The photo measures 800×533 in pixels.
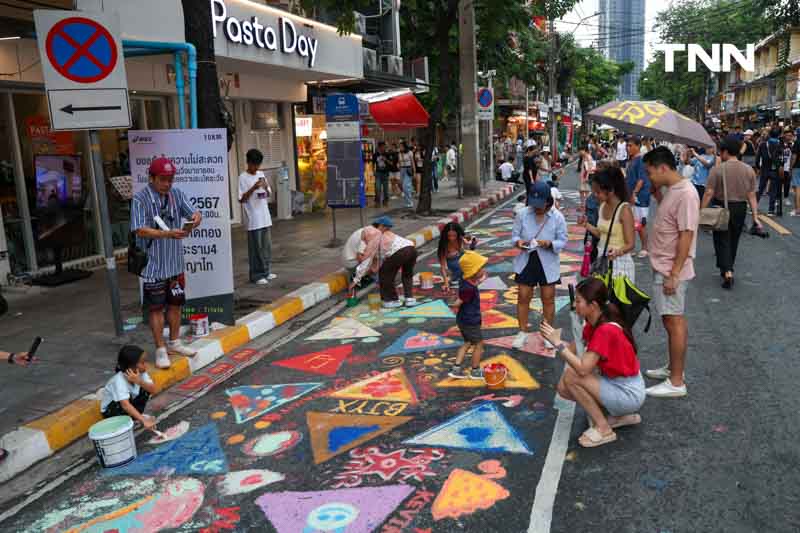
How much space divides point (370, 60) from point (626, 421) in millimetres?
14704

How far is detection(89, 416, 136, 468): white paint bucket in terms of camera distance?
4.05 m

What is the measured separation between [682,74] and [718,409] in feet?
213

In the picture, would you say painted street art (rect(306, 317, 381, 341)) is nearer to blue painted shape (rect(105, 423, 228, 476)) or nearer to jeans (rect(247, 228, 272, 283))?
jeans (rect(247, 228, 272, 283))

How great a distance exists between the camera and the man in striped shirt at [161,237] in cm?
548

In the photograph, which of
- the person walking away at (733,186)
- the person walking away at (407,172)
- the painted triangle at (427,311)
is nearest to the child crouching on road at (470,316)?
the painted triangle at (427,311)

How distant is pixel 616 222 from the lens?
539cm

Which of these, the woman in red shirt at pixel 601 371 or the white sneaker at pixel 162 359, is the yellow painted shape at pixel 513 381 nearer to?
the woman in red shirt at pixel 601 371

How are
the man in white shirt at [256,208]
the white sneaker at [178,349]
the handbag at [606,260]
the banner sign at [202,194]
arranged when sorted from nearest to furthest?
the handbag at [606,260], the white sneaker at [178,349], the banner sign at [202,194], the man in white shirt at [256,208]

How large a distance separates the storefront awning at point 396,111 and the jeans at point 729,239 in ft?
31.1

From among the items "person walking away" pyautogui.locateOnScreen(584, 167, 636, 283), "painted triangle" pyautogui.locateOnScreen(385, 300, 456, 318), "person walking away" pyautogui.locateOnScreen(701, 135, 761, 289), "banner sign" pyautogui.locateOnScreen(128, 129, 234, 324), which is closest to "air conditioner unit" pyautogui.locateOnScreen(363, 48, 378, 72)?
"person walking away" pyautogui.locateOnScreen(701, 135, 761, 289)

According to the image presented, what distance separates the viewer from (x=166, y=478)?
397cm

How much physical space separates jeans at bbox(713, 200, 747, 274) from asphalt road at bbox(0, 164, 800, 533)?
185 centimetres

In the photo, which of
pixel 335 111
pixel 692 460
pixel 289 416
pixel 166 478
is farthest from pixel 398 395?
pixel 335 111

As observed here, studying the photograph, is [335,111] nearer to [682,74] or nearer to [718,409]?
[718,409]
